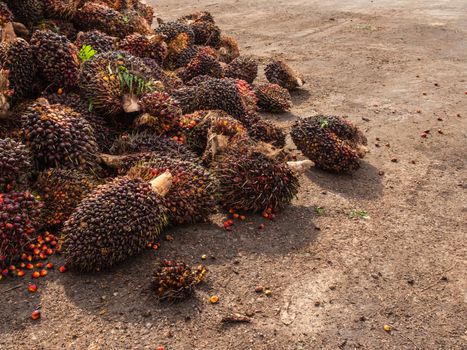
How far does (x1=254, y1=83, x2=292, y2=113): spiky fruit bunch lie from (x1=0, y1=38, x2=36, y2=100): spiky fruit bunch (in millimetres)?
3563

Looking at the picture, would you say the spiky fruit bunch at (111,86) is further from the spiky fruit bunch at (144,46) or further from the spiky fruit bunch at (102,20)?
the spiky fruit bunch at (102,20)

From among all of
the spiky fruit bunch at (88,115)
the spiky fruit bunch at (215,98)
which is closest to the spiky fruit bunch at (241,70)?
the spiky fruit bunch at (215,98)

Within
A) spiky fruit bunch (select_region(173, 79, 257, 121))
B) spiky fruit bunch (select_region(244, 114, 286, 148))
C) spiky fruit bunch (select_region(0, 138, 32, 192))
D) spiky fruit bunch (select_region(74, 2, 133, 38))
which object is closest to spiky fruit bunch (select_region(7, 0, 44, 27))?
spiky fruit bunch (select_region(74, 2, 133, 38))

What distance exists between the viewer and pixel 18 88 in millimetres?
5012

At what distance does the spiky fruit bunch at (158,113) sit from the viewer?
16.4ft

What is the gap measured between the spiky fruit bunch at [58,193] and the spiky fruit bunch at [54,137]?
0.50 ft

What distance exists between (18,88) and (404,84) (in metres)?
6.60

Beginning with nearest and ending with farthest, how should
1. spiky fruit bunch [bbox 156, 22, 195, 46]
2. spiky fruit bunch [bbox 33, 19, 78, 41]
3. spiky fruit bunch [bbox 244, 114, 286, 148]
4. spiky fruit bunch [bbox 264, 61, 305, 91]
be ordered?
1. spiky fruit bunch [bbox 244, 114, 286, 148]
2. spiky fruit bunch [bbox 33, 19, 78, 41]
3. spiky fruit bunch [bbox 156, 22, 195, 46]
4. spiky fruit bunch [bbox 264, 61, 305, 91]

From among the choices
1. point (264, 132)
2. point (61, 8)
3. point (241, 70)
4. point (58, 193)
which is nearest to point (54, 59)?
point (58, 193)

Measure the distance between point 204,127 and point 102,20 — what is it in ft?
8.30

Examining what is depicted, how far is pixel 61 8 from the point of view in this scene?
6520mm

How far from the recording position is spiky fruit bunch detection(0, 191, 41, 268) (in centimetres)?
388

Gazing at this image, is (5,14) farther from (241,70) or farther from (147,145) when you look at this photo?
(241,70)

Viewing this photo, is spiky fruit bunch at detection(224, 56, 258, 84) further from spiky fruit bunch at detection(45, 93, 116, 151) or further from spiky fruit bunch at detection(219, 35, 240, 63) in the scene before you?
spiky fruit bunch at detection(45, 93, 116, 151)
